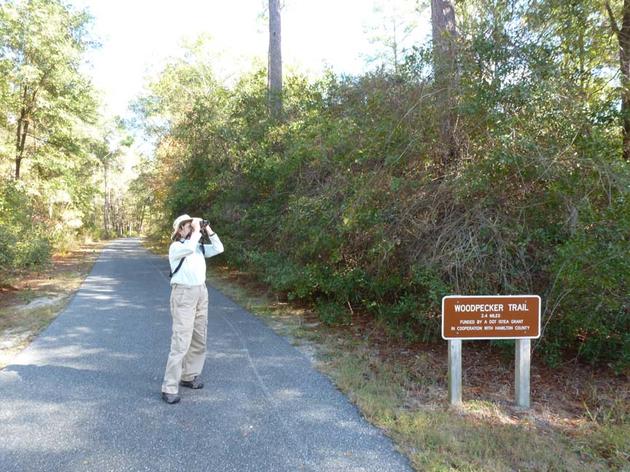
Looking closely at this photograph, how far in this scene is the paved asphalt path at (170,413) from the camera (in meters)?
3.37

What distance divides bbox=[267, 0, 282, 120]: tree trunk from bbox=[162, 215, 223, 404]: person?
7940mm

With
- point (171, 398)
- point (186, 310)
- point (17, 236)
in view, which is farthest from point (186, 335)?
point (17, 236)

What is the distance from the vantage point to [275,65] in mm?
13633

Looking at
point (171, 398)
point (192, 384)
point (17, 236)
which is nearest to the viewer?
point (171, 398)

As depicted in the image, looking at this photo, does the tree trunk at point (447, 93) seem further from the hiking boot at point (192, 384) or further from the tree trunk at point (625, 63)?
the hiking boot at point (192, 384)

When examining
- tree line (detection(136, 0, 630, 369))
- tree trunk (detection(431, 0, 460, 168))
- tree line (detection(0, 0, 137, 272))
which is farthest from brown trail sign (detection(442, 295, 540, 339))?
tree line (detection(0, 0, 137, 272))

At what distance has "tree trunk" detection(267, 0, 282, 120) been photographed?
12.3 m

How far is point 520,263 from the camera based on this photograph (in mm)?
5355

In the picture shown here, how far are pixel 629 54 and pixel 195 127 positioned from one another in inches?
452

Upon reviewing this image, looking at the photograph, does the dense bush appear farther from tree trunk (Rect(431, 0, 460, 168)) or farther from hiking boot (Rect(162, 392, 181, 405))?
tree trunk (Rect(431, 0, 460, 168))

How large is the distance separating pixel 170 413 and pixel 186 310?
0.96 m

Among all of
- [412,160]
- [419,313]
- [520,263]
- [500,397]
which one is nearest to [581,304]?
[520,263]

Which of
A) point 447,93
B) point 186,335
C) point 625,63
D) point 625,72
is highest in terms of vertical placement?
point 625,63

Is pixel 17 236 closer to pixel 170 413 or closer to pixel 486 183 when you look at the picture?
pixel 170 413
